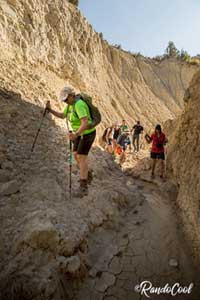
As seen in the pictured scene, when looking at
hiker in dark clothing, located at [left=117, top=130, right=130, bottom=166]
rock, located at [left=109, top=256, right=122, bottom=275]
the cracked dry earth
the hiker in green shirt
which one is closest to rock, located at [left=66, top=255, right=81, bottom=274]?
the cracked dry earth

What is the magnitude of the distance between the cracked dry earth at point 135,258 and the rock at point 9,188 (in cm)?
153

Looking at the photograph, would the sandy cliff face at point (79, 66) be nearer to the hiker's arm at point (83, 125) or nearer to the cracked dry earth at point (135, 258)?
the hiker's arm at point (83, 125)

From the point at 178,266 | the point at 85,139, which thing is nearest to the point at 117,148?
the point at 85,139

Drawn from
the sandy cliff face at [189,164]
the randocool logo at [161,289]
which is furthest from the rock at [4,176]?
the sandy cliff face at [189,164]

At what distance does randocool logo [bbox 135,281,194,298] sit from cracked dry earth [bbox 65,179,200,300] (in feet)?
0.15

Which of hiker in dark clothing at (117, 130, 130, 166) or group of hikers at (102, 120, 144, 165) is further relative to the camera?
group of hikers at (102, 120, 144, 165)

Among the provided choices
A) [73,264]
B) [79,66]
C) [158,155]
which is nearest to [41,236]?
[73,264]

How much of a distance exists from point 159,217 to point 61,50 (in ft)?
29.3

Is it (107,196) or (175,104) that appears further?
(175,104)

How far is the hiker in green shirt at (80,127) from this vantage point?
472 centimetres

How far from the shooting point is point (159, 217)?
5.66m

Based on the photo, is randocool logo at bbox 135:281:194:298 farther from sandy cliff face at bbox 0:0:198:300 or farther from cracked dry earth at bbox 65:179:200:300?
sandy cliff face at bbox 0:0:198:300

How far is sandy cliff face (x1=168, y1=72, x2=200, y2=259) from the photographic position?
484 cm

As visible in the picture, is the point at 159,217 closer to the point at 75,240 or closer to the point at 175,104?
the point at 75,240
